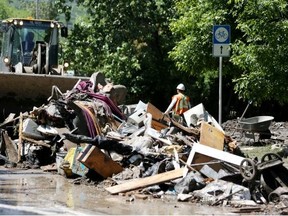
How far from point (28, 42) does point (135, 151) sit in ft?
31.4

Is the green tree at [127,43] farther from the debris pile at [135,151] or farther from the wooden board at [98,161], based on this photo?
the wooden board at [98,161]

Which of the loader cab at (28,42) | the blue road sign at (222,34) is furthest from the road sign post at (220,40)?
the loader cab at (28,42)

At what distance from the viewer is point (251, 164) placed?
33.3 ft

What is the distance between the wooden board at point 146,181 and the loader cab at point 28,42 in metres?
9.66

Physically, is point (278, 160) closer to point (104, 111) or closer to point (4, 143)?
point (104, 111)

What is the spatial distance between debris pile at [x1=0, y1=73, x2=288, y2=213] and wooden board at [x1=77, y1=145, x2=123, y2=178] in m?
0.02

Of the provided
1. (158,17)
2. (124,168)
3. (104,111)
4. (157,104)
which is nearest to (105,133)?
(104,111)

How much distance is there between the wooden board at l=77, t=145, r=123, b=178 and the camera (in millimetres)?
11680

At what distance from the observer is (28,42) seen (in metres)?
20.7

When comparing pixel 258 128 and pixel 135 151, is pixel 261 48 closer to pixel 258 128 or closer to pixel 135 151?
pixel 258 128

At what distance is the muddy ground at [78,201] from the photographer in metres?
9.20

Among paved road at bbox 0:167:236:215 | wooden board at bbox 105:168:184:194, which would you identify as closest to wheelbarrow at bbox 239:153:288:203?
paved road at bbox 0:167:236:215

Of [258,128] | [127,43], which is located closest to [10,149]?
[258,128]

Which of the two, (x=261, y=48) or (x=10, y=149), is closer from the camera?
→ (x=261, y=48)
